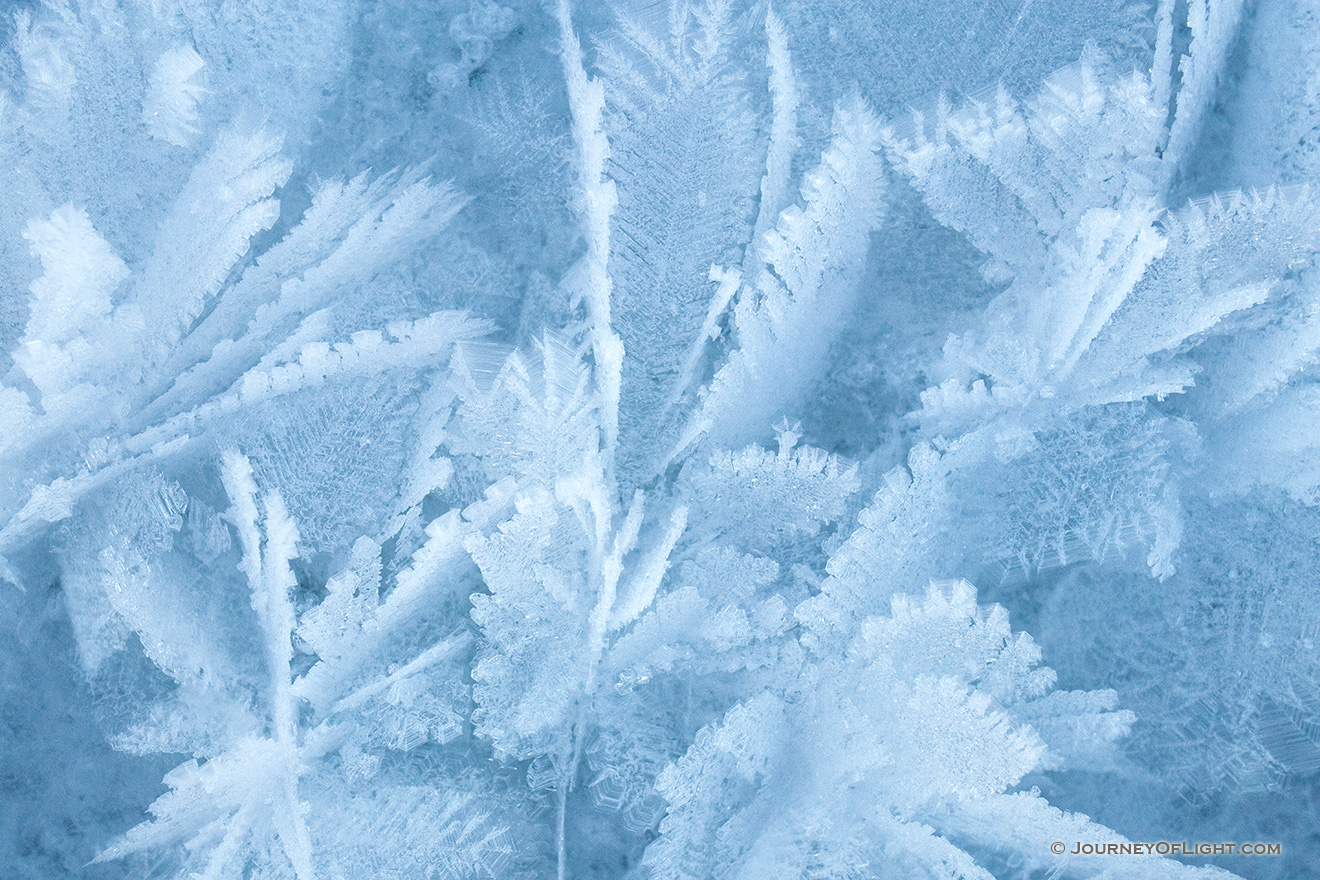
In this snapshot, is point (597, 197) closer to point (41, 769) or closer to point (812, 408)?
point (812, 408)

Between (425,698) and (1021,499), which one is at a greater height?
(1021,499)

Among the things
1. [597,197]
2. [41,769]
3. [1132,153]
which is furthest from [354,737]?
[1132,153]

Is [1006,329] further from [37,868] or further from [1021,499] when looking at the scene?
[37,868]

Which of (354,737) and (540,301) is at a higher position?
(540,301)

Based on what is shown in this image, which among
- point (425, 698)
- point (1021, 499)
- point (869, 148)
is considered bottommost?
point (425, 698)

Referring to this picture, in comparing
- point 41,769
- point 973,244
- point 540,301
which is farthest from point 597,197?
point 41,769

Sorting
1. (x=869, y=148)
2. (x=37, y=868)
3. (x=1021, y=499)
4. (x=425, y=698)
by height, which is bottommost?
(x=37, y=868)
